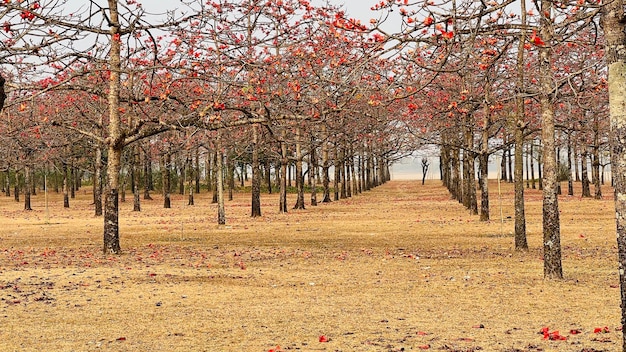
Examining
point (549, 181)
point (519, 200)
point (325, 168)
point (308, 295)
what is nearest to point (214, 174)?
point (325, 168)

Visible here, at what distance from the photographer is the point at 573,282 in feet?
42.0

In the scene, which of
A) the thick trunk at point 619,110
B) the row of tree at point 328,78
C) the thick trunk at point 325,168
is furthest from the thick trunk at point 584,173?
the thick trunk at point 619,110

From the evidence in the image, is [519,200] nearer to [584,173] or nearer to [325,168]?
[325,168]

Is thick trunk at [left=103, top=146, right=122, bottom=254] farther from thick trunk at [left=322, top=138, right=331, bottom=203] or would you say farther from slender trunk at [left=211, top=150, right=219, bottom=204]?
thick trunk at [left=322, top=138, right=331, bottom=203]

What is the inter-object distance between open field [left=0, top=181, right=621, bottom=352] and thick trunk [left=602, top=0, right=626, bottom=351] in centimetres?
195

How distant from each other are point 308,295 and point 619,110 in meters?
6.70

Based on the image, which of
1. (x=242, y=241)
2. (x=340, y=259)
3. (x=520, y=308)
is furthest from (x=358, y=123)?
(x=520, y=308)

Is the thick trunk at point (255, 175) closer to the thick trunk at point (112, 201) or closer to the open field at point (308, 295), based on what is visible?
the open field at point (308, 295)

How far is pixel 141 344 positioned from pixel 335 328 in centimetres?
247

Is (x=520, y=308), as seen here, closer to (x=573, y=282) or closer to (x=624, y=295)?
(x=573, y=282)

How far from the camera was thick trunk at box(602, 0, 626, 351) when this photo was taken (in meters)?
6.31

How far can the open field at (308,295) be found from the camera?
8.58 metres

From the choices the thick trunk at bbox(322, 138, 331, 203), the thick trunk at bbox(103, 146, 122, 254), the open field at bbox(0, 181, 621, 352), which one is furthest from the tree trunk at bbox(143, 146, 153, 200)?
the thick trunk at bbox(103, 146, 122, 254)

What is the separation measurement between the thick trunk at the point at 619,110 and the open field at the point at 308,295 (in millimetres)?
1953
